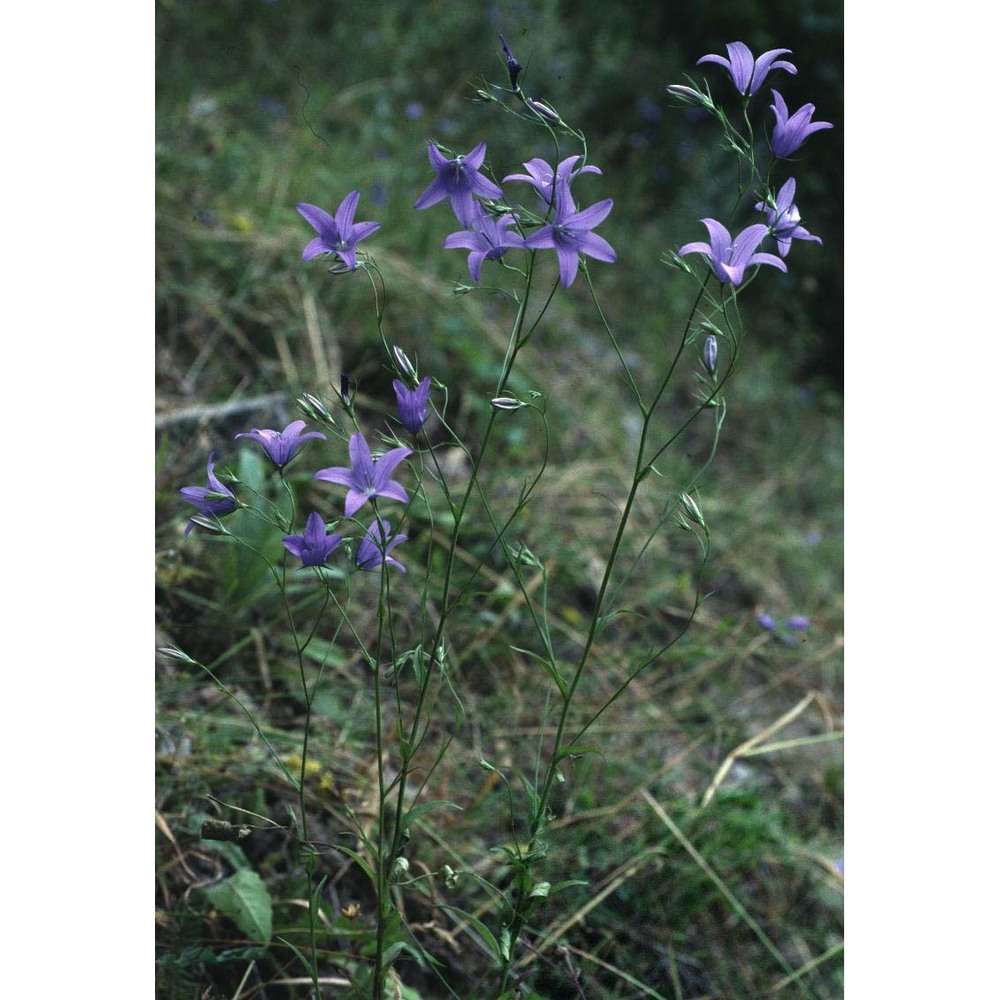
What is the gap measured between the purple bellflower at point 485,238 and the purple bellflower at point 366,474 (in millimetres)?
237

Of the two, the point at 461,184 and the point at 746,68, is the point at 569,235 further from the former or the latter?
the point at 746,68

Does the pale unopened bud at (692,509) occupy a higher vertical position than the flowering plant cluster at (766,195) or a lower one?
lower

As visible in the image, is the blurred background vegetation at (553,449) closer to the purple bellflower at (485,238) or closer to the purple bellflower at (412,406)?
the purple bellflower at (485,238)

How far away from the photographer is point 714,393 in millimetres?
1226

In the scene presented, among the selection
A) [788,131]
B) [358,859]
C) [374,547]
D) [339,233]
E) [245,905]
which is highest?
Answer: [788,131]

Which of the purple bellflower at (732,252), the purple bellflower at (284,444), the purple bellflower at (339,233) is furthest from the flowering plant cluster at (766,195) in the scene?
the purple bellflower at (284,444)

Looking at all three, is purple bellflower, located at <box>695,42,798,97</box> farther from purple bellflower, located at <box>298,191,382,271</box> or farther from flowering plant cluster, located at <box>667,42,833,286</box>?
purple bellflower, located at <box>298,191,382,271</box>

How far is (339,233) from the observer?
1.24 m

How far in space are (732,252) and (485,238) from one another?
286 mm

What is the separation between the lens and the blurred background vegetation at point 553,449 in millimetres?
1975

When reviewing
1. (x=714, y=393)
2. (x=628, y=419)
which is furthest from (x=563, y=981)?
(x=628, y=419)

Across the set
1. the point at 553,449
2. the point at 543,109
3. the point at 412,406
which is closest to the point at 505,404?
the point at 412,406

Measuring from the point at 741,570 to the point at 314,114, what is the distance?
2244 millimetres
